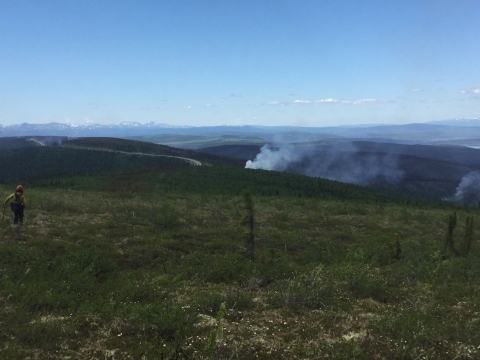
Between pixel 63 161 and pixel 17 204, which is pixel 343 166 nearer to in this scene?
pixel 63 161

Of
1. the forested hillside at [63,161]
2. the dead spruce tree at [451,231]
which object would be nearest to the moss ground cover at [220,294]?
the dead spruce tree at [451,231]

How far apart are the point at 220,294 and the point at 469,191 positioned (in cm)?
13333

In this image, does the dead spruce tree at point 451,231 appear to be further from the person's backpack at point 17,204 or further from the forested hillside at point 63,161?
the forested hillside at point 63,161

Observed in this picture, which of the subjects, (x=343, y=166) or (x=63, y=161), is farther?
(x=343, y=166)

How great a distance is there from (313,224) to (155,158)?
358 feet

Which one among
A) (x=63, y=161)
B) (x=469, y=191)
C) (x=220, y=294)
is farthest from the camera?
(x=63, y=161)

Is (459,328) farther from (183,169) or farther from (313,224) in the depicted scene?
(183,169)

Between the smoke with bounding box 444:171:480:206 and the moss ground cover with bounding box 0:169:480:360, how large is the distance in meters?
98.1

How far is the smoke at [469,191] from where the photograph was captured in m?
103

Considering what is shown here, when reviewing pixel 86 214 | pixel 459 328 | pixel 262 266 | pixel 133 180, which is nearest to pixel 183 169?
pixel 133 180

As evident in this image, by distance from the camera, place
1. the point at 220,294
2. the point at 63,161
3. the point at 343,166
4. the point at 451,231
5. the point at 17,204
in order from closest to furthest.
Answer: the point at 220,294, the point at 451,231, the point at 17,204, the point at 63,161, the point at 343,166

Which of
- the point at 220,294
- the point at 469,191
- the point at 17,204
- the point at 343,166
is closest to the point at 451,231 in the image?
the point at 220,294

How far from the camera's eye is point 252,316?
9453 millimetres

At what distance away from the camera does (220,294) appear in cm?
1057
